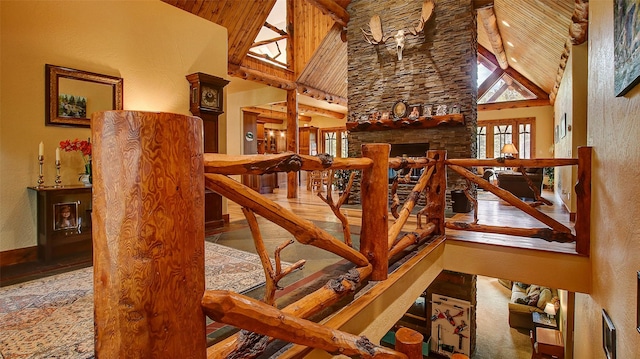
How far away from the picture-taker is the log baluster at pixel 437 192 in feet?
10.6

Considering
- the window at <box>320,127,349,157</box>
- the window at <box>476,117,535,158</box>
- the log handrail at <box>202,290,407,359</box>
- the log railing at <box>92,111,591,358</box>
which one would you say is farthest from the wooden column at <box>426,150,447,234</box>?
the window at <box>320,127,349,157</box>

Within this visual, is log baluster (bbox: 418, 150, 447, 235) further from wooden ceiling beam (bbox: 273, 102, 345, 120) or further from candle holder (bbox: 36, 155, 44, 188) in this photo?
wooden ceiling beam (bbox: 273, 102, 345, 120)

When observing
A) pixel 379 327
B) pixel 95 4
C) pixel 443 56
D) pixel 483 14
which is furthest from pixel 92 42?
pixel 483 14

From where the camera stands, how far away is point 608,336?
1898 millimetres

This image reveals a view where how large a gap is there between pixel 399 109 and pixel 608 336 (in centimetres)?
455

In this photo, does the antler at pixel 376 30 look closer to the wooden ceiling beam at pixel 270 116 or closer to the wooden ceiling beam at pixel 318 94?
the wooden ceiling beam at pixel 318 94

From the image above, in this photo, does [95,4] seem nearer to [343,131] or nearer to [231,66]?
[231,66]

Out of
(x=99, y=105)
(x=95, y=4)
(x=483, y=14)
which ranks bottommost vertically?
Answer: (x=99, y=105)

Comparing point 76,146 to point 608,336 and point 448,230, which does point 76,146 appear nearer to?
point 448,230

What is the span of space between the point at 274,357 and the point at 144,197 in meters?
0.91

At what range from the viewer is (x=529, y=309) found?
636cm

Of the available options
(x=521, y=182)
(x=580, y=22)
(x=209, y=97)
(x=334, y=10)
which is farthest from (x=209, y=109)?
(x=521, y=182)

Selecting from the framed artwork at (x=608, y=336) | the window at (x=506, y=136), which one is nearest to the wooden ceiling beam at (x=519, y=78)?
the window at (x=506, y=136)

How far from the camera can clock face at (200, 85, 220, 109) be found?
3930mm
